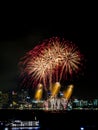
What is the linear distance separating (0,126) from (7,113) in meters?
22.7

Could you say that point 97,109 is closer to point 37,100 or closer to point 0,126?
point 37,100

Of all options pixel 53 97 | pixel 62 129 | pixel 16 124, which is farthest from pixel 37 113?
pixel 16 124

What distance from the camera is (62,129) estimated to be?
16984 mm

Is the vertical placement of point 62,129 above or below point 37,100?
below

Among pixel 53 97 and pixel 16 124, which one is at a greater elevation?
pixel 53 97

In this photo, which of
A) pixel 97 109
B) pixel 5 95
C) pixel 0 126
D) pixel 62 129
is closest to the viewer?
Result: pixel 0 126

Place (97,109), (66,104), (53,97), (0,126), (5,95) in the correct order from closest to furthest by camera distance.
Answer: (0,126)
(53,97)
(5,95)
(66,104)
(97,109)

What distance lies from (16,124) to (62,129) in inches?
132

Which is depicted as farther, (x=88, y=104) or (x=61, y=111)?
(x=88, y=104)

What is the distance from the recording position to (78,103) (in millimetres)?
37906

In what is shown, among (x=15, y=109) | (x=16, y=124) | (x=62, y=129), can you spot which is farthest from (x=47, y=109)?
(x=16, y=124)

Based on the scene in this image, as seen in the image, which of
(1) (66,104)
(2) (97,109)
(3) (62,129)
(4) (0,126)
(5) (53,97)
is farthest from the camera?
(2) (97,109)

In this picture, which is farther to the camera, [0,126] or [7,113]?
[7,113]

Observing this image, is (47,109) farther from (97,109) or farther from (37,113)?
(97,109)
